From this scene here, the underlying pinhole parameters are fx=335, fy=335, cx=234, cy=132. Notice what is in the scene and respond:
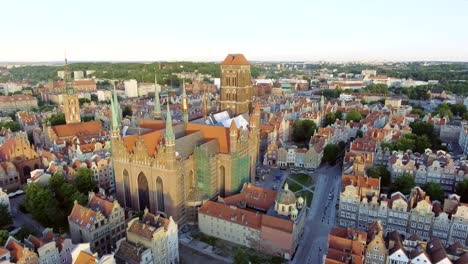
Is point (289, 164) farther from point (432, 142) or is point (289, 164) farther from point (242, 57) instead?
point (432, 142)

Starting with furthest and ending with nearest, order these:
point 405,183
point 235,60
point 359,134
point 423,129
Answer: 1. point 359,134
2. point 423,129
3. point 235,60
4. point 405,183

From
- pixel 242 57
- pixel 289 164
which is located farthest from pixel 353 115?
pixel 242 57

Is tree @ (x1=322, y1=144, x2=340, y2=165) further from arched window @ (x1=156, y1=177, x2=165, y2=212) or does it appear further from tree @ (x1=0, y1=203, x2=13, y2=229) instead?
tree @ (x1=0, y1=203, x2=13, y2=229)

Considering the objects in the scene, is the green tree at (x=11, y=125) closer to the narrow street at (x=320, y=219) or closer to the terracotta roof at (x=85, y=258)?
the terracotta roof at (x=85, y=258)

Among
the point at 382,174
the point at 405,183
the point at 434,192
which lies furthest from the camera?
the point at 382,174

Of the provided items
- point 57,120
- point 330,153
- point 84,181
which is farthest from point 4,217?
point 330,153

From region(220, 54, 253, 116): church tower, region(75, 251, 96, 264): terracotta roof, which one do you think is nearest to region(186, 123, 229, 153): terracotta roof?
region(220, 54, 253, 116): church tower

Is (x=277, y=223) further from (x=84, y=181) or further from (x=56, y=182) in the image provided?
(x=56, y=182)
